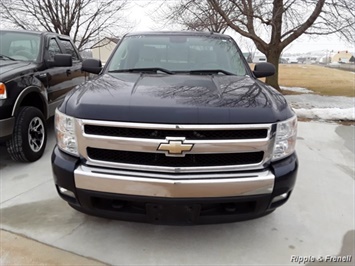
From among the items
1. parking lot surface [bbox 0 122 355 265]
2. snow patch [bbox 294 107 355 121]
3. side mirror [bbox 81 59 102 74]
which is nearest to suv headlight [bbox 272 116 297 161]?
parking lot surface [bbox 0 122 355 265]

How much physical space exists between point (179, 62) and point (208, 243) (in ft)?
6.41

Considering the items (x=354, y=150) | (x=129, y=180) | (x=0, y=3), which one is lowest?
(x=354, y=150)

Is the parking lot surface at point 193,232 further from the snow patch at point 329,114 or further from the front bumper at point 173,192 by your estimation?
the snow patch at point 329,114

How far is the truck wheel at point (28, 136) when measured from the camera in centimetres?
394

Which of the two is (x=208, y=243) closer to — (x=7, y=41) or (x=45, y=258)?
(x=45, y=258)

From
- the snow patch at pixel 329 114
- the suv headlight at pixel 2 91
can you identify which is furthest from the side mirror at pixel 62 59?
the snow patch at pixel 329 114

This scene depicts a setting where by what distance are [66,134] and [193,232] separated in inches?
54.4

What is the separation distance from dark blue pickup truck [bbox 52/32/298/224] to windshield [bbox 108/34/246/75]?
1038 mm

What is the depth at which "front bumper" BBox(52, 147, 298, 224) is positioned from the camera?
2119 millimetres

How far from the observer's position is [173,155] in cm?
212

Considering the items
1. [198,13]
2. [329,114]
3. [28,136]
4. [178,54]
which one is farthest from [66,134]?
[198,13]

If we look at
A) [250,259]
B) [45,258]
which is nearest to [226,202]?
[250,259]

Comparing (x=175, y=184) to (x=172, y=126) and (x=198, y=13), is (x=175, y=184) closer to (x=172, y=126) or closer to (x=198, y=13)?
(x=172, y=126)

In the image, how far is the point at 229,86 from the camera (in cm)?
273
